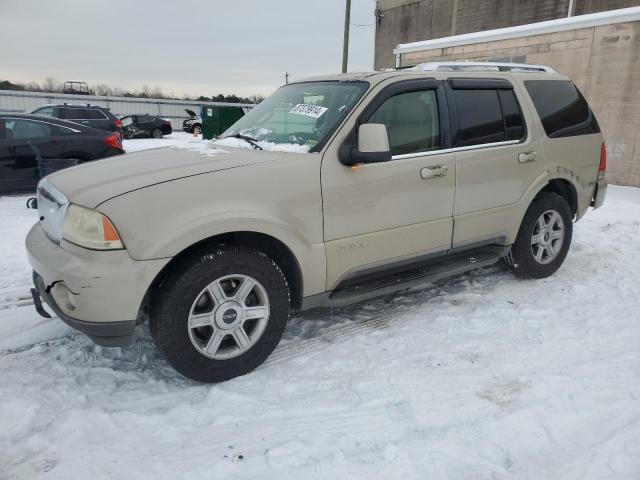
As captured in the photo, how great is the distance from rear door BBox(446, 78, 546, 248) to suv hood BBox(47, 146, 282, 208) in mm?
1585

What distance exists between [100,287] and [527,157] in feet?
11.7

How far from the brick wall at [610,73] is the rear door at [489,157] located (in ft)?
23.5

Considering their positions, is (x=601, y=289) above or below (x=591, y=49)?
below

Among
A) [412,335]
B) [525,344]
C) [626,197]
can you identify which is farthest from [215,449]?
[626,197]

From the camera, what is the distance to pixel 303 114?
3.53 meters

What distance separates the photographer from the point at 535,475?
2.19 metres

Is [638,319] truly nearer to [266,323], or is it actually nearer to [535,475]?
[535,475]

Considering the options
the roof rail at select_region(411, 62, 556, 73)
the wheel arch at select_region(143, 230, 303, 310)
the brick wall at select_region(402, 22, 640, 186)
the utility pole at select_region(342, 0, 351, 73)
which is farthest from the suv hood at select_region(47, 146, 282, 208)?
the utility pole at select_region(342, 0, 351, 73)

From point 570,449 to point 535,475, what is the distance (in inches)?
11.5

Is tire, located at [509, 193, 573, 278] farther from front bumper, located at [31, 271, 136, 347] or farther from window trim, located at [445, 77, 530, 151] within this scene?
front bumper, located at [31, 271, 136, 347]

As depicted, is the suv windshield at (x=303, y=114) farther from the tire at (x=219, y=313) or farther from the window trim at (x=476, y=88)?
the tire at (x=219, y=313)

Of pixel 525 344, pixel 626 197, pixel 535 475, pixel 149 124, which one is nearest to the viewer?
pixel 535 475

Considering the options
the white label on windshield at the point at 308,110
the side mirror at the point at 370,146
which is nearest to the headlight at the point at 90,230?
the side mirror at the point at 370,146

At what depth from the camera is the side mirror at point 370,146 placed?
9.98ft
